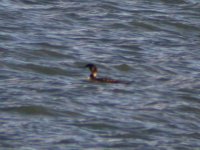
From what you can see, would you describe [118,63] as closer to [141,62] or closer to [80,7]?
[141,62]

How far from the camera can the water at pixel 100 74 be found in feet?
42.9

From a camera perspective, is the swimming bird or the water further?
the swimming bird

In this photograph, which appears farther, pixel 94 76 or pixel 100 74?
pixel 100 74

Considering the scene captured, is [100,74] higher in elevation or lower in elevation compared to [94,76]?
lower

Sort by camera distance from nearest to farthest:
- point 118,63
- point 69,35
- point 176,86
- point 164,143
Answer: point 164,143, point 176,86, point 118,63, point 69,35

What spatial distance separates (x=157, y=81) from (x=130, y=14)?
17.7ft

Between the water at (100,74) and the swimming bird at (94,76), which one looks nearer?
the water at (100,74)

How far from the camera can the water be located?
42.9ft

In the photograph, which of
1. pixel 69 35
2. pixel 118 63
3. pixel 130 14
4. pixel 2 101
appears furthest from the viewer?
pixel 130 14

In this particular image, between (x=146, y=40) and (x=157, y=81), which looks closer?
(x=157, y=81)

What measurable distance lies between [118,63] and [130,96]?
2.07 meters

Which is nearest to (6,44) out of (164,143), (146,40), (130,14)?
(146,40)

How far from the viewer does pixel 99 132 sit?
13.1 m

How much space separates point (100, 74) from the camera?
16.4 m
